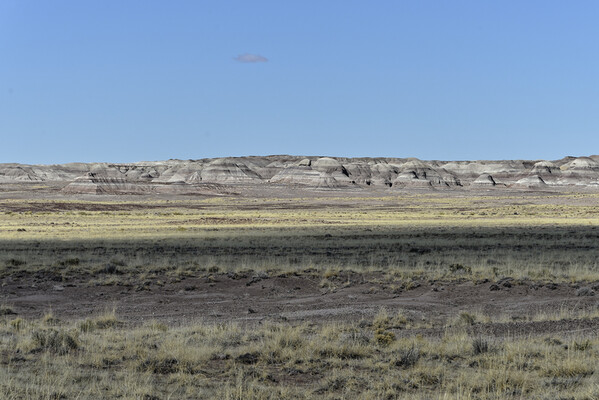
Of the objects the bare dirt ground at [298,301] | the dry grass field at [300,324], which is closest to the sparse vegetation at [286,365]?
the dry grass field at [300,324]

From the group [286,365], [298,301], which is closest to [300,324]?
[286,365]

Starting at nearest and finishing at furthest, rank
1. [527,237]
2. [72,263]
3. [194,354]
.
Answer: [194,354] → [72,263] → [527,237]

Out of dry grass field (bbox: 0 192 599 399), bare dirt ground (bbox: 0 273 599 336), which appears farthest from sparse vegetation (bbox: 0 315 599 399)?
bare dirt ground (bbox: 0 273 599 336)

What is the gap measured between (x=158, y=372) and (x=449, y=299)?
873 cm

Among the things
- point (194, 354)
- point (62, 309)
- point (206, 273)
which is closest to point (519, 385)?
point (194, 354)

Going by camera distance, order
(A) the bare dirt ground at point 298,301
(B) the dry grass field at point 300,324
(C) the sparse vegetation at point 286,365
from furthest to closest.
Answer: (A) the bare dirt ground at point 298,301 → (B) the dry grass field at point 300,324 → (C) the sparse vegetation at point 286,365

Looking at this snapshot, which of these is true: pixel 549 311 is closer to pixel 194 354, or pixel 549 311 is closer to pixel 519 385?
Answer: pixel 519 385

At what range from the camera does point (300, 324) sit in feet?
40.0

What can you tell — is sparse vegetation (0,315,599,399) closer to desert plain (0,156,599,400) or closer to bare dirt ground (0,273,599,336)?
desert plain (0,156,599,400)

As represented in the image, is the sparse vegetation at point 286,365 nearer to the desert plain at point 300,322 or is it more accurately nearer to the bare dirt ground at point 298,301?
the desert plain at point 300,322

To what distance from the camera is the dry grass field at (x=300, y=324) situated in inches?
314

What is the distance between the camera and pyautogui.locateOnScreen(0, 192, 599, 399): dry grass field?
798 cm

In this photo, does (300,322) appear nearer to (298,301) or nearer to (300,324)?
(300,324)

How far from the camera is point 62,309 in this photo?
1492 centimetres
